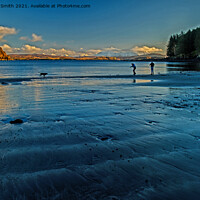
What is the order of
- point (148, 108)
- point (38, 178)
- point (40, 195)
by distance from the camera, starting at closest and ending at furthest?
point (40, 195), point (38, 178), point (148, 108)

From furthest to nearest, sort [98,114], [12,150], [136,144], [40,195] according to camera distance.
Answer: [98,114] < [136,144] < [12,150] < [40,195]

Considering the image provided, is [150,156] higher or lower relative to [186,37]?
lower

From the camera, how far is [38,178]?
3.77 m

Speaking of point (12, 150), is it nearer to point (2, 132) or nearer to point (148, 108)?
point (2, 132)

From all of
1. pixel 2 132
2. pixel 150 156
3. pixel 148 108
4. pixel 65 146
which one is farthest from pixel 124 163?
pixel 148 108

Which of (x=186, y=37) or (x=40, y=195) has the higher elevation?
(x=186, y=37)

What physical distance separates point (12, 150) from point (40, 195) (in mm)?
2262

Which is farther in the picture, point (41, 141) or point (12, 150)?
point (41, 141)

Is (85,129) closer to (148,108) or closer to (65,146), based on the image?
(65,146)

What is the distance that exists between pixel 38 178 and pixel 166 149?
133 inches

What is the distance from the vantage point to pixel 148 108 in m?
10.2

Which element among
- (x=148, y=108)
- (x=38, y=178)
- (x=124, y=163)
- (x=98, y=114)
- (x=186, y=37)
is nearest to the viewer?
(x=38, y=178)

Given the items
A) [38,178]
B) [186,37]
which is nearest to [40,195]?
[38,178]

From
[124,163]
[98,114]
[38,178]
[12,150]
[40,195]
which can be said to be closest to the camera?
[40,195]
